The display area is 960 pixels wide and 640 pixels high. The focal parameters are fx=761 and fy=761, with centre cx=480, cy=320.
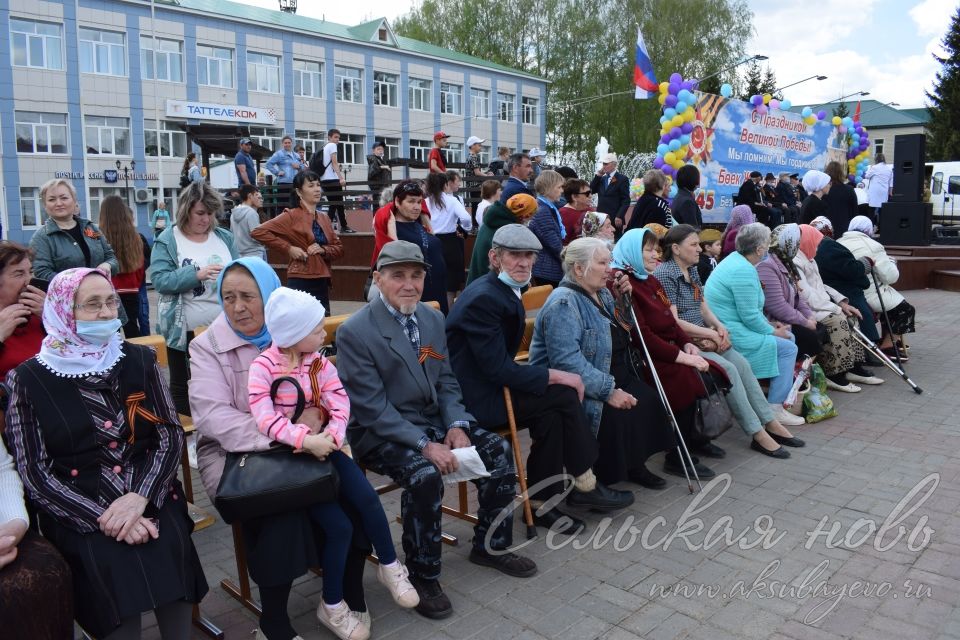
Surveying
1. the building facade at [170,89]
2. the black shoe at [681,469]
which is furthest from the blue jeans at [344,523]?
the building facade at [170,89]

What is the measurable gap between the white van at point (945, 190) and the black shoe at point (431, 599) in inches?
1120

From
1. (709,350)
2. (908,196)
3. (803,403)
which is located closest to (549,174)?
(709,350)

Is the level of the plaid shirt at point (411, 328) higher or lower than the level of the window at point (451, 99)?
lower

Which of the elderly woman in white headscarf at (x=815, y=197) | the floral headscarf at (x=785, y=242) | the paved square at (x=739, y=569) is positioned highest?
the elderly woman in white headscarf at (x=815, y=197)

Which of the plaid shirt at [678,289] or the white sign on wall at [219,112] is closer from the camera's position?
the plaid shirt at [678,289]

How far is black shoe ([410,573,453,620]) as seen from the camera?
3.30 m

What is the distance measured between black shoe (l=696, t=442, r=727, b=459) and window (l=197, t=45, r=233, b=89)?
35.2m

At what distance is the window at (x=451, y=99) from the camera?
44.9 m

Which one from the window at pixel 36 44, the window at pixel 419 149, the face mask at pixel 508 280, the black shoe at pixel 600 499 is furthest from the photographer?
the window at pixel 419 149

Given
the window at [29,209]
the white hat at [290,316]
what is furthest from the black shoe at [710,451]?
the window at [29,209]

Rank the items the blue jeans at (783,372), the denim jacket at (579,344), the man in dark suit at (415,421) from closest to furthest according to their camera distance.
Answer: the man in dark suit at (415,421) → the denim jacket at (579,344) → the blue jeans at (783,372)

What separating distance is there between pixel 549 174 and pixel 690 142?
880 centimetres

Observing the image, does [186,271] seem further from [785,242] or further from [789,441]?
[785,242]

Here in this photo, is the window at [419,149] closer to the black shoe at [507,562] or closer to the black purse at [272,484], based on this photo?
the black shoe at [507,562]
